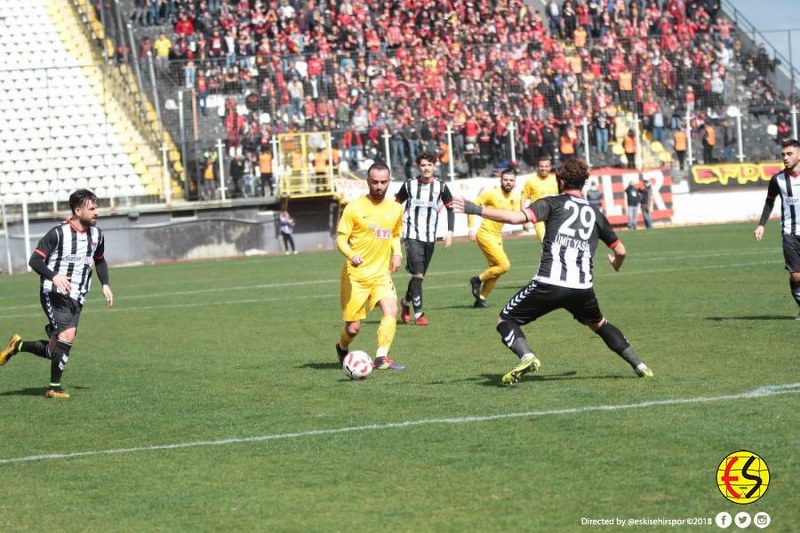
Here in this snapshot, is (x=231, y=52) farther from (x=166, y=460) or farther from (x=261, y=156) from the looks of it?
(x=166, y=460)

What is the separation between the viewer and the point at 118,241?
39.1m

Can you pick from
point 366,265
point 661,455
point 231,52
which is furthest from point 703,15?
point 661,455

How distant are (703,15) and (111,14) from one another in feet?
76.4

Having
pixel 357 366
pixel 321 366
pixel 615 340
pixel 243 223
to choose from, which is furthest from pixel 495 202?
pixel 243 223

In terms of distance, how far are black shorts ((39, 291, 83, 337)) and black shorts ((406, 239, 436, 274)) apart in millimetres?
6389

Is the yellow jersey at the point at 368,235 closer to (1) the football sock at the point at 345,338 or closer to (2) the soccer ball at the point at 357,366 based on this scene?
(1) the football sock at the point at 345,338

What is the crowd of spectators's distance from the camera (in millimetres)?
40375

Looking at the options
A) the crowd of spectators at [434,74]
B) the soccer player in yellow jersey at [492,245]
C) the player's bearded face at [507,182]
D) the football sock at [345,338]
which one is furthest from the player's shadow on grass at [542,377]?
the crowd of spectators at [434,74]

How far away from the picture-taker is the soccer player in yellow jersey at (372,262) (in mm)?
12133

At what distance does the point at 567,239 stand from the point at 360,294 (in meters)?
2.70

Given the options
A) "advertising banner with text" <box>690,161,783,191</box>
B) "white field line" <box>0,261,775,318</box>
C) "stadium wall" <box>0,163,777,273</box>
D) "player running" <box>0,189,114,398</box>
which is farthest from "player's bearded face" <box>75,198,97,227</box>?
"advertising banner with text" <box>690,161,783,191</box>

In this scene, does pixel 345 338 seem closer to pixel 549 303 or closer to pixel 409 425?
pixel 549 303

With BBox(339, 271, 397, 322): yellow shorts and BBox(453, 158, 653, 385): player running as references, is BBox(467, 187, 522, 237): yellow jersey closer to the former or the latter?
BBox(339, 271, 397, 322): yellow shorts

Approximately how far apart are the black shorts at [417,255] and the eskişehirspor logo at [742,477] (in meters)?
10.1
